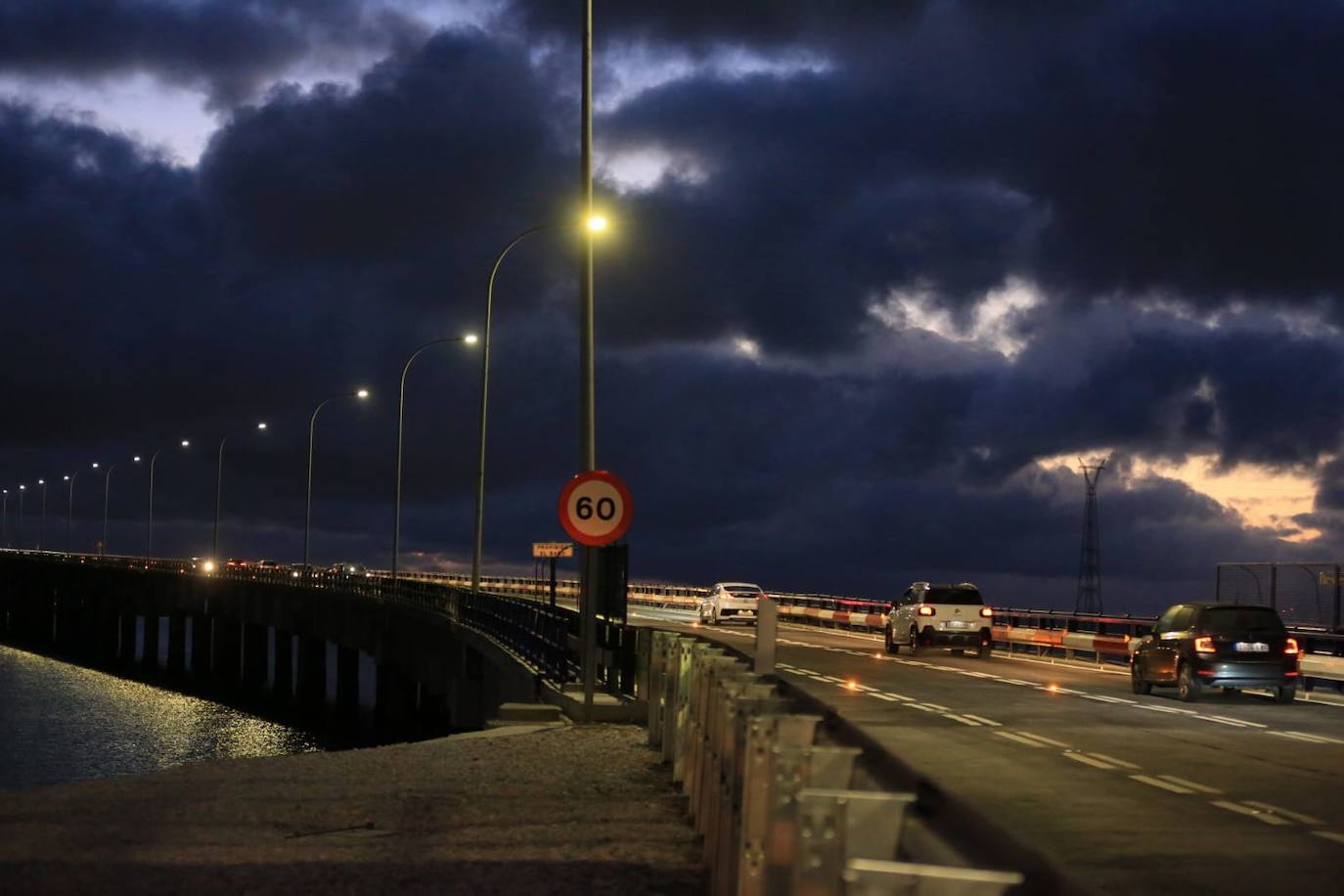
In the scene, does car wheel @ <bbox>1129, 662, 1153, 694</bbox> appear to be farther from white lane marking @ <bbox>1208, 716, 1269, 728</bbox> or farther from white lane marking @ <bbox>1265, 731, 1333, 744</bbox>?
white lane marking @ <bbox>1265, 731, 1333, 744</bbox>

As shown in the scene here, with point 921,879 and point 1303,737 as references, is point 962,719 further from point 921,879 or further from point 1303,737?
point 921,879

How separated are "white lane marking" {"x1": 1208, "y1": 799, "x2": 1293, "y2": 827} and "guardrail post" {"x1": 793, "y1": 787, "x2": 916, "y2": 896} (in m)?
8.60

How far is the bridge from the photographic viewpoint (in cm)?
1059

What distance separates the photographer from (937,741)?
19.7 meters

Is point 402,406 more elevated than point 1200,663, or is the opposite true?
point 402,406

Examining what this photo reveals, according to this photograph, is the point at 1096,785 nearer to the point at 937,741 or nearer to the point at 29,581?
the point at 937,741

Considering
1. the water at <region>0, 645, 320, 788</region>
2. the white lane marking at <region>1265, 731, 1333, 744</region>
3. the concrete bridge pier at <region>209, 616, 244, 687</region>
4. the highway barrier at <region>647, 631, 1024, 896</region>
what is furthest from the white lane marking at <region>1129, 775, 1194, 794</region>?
the concrete bridge pier at <region>209, 616, 244, 687</region>

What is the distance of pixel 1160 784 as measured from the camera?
15.7 metres

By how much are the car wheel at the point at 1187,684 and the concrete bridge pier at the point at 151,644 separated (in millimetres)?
96934

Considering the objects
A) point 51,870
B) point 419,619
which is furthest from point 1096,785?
point 419,619

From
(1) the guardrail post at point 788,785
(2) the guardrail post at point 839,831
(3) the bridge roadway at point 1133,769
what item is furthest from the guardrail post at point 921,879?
(1) the guardrail post at point 788,785

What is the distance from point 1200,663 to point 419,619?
35.1 m

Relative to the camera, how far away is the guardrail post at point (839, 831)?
5379mm

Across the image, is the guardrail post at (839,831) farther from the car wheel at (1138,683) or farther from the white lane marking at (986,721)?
the car wheel at (1138,683)
